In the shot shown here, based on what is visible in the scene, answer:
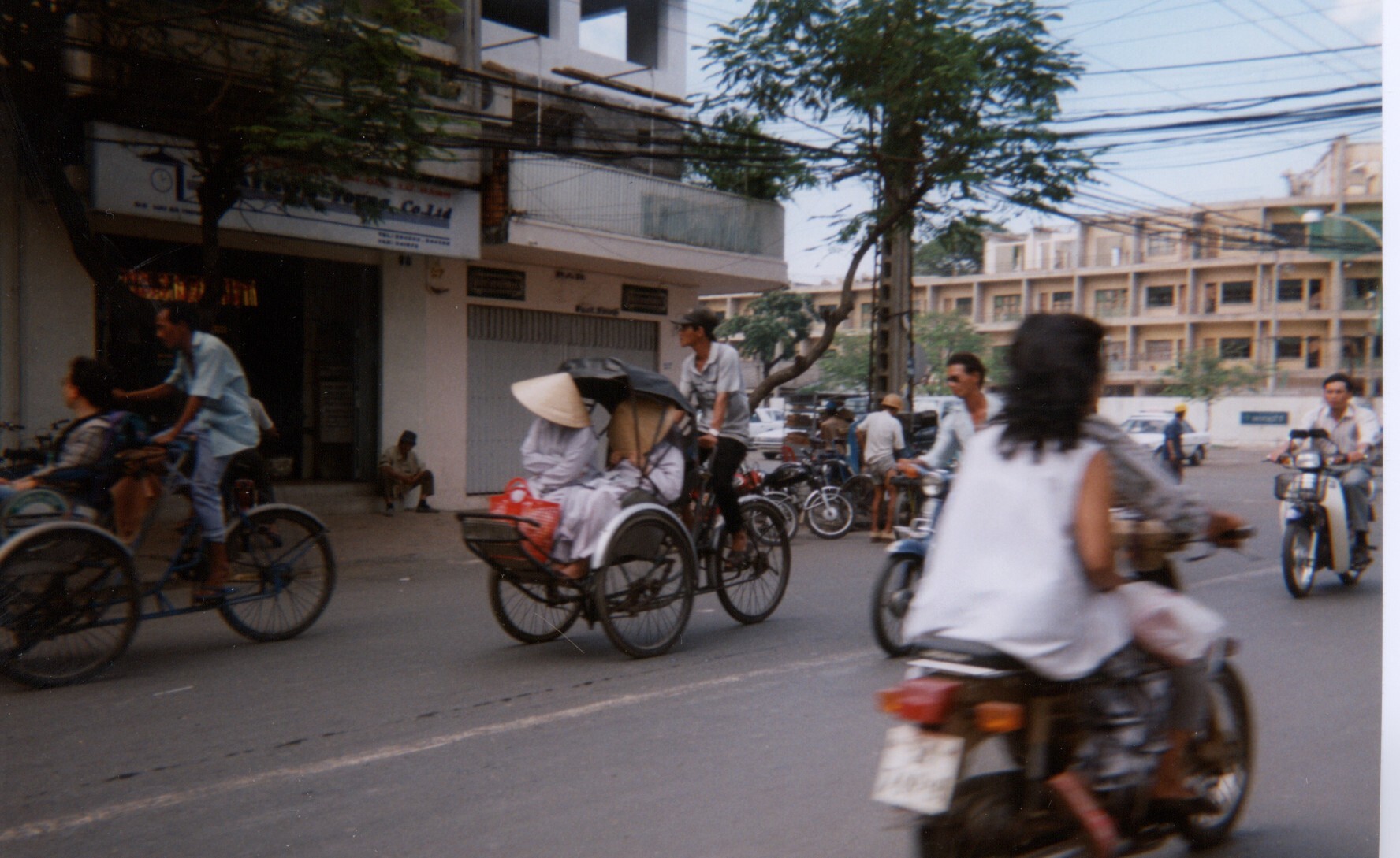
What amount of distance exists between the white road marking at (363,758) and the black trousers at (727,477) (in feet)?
3.46

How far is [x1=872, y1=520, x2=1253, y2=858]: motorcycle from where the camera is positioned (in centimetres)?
247

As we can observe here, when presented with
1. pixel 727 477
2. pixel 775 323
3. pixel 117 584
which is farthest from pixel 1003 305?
pixel 775 323

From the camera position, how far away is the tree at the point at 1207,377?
415 inches

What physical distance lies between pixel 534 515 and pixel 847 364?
41088 mm

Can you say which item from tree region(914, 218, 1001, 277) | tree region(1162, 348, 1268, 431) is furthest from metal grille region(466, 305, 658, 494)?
tree region(1162, 348, 1268, 431)

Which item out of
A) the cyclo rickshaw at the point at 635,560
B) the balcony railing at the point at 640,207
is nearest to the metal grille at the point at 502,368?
the balcony railing at the point at 640,207

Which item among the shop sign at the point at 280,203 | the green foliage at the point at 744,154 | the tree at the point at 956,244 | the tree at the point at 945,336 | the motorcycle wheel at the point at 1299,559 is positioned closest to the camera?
the motorcycle wheel at the point at 1299,559

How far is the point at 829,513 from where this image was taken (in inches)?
509

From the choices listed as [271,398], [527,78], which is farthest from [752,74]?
[271,398]

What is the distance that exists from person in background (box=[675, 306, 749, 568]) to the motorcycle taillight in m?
3.86

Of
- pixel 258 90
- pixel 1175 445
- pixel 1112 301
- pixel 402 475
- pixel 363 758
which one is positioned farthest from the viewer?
pixel 1175 445

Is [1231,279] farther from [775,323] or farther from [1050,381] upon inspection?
[775,323]

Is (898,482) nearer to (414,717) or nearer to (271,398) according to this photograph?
(414,717)

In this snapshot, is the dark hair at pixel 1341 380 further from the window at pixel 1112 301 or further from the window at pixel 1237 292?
the window at pixel 1112 301
